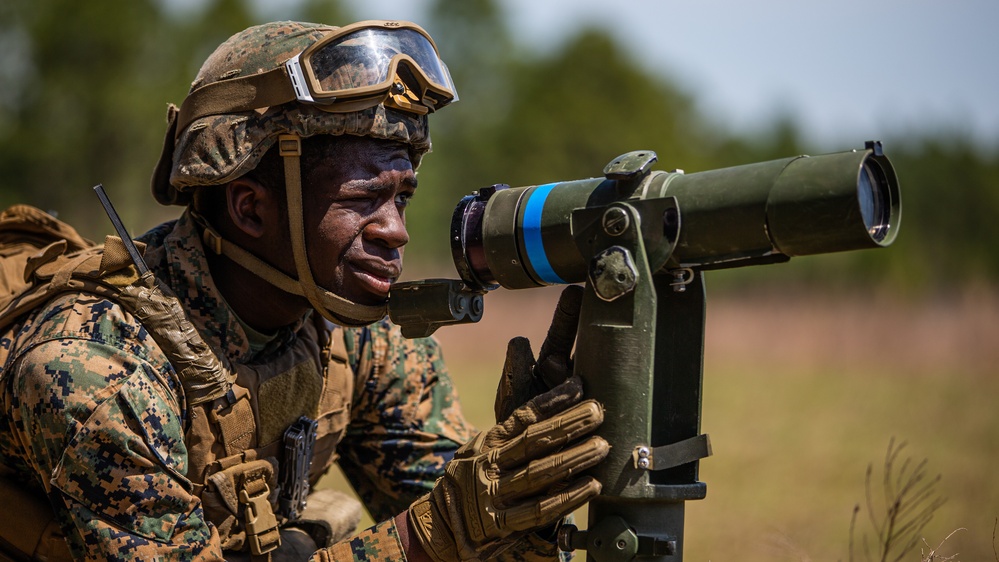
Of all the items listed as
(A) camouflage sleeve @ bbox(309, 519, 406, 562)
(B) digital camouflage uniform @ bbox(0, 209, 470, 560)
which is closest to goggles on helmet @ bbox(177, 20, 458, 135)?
(B) digital camouflage uniform @ bbox(0, 209, 470, 560)

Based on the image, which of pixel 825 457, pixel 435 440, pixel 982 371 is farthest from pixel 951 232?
pixel 435 440

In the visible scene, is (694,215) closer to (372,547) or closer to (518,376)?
(518,376)

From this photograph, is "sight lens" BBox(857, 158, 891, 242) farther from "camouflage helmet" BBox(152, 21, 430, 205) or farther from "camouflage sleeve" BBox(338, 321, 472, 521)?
"camouflage sleeve" BBox(338, 321, 472, 521)

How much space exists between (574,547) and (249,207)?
168 centimetres

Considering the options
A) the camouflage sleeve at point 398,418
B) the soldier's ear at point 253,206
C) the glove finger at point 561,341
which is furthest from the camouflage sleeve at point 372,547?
the soldier's ear at point 253,206

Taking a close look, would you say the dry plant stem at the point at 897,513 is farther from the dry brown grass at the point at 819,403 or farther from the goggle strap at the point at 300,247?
the goggle strap at the point at 300,247

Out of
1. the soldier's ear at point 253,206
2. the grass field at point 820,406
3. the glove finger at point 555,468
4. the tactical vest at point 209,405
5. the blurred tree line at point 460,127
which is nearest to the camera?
the glove finger at point 555,468

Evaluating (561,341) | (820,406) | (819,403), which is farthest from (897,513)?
(819,403)

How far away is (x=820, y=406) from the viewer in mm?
14234

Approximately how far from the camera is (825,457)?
36.5ft

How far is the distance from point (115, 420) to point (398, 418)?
54.2 inches

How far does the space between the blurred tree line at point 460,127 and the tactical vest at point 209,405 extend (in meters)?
15.1

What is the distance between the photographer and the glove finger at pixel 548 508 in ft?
9.59

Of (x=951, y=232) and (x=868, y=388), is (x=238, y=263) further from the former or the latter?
(x=951, y=232)
